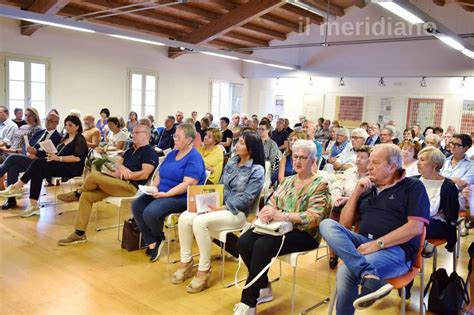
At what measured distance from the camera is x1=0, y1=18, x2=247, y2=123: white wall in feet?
29.5

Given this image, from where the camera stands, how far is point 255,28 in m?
11.1

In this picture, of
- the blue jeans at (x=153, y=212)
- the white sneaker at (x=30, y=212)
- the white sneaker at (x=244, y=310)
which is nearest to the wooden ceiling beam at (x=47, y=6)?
the white sneaker at (x=30, y=212)

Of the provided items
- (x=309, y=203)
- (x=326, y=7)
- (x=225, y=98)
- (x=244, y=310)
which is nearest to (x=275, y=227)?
(x=309, y=203)

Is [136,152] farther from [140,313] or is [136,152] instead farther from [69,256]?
[140,313]

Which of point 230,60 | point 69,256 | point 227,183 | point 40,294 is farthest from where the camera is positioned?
point 230,60

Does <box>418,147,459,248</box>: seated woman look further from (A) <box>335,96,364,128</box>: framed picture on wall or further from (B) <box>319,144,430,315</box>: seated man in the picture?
(A) <box>335,96,364,128</box>: framed picture on wall

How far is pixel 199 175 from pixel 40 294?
151 cm

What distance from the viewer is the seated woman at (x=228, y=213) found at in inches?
121

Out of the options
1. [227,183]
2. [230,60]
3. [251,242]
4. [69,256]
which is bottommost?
[69,256]

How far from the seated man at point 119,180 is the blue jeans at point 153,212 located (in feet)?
1.06

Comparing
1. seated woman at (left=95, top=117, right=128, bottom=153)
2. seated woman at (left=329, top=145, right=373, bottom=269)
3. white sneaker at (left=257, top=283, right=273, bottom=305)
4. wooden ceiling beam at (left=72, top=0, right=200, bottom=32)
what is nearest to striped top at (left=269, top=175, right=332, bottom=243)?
seated woman at (left=329, top=145, right=373, bottom=269)

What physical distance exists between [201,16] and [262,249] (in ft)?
27.5

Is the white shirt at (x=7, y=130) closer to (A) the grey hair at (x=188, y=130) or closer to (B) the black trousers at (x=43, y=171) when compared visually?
(B) the black trousers at (x=43, y=171)

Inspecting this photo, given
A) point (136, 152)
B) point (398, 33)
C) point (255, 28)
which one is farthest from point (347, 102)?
point (136, 152)
